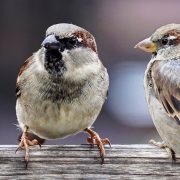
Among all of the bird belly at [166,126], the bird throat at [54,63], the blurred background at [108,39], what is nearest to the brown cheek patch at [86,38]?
the bird throat at [54,63]

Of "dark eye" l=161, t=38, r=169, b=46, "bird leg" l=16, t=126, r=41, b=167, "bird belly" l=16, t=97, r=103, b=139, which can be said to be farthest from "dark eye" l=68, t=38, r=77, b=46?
"dark eye" l=161, t=38, r=169, b=46

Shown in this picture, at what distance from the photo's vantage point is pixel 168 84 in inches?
122

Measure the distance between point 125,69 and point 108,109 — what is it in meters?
0.52

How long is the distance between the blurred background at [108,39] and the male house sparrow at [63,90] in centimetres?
312

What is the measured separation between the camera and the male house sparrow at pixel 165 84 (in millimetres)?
3014

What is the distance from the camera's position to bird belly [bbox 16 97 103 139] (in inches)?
121

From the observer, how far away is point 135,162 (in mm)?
2744

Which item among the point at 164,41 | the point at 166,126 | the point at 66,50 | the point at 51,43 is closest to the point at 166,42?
the point at 164,41

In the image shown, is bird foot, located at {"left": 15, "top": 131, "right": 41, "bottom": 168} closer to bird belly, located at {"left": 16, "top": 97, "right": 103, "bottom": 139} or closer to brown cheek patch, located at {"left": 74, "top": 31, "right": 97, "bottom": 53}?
bird belly, located at {"left": 16, "top": 97, "right": 103, "bottom": 139}

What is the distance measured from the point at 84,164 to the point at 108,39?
195 inches

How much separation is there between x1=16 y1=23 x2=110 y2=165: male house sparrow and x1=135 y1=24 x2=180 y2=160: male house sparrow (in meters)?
0.20

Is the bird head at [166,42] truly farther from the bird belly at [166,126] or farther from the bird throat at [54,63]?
the bird throat at [54,63]

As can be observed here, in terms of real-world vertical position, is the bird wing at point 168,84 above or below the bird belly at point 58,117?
above

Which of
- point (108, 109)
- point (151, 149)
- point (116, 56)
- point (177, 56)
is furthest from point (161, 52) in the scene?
point (116, 56)
